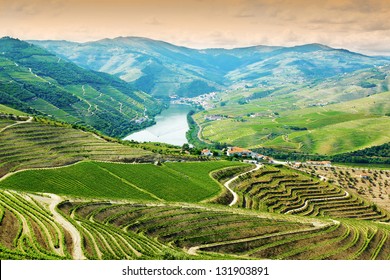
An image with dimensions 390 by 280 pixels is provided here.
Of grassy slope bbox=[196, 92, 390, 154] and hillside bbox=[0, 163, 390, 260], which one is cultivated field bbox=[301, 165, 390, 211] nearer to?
grassy slope bbox=[196, 92, 390, 154]

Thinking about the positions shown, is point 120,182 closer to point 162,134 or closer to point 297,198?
point 297,198

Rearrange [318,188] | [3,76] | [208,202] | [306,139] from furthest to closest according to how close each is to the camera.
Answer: [3,76] < [306,139] < [318,188] < [208,202]

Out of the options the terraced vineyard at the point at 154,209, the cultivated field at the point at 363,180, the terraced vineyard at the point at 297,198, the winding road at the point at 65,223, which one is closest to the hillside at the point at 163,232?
the winding road at the point at 65,223

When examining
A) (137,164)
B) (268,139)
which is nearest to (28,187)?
(137,164)

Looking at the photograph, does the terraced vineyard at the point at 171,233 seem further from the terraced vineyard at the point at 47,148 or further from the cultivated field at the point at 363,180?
the cultivated field at the point at 363,180

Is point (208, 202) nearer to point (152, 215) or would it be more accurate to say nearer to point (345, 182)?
point (152, 215)

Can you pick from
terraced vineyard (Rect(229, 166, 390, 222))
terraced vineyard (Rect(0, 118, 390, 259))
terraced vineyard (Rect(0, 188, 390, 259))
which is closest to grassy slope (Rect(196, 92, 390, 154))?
terraced vineyard (Rect(229, 166, 390, 222))

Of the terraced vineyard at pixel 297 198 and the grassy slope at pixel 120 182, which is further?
the terraced vineyard at pixel 297 198
